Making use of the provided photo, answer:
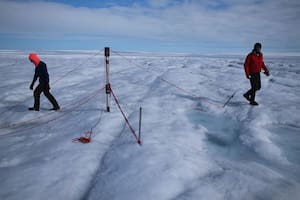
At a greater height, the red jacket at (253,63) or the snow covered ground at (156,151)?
the red jacket at (253,63)

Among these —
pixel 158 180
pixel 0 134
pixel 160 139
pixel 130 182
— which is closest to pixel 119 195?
pixel 130 182

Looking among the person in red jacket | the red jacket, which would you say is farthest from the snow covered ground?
the red jacket

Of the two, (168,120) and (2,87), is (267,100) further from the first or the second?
(2,87)

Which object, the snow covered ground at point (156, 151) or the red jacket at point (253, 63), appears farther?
the red jacket at point (253, 63)

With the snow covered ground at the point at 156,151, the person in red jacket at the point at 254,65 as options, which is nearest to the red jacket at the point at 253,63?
the person in red jacket at the point at 254,65

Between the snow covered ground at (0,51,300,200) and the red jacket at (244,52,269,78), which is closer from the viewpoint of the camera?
the snow covered ground at (0,51,300,200)

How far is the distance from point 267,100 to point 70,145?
5.89 metres

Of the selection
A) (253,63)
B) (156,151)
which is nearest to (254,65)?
(253,63)

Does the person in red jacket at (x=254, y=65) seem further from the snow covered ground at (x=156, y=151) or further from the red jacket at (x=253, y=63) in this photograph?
the snow covered ground at (x=156, y=151)

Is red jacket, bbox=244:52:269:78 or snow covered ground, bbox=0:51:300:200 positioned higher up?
red jacket, bbox=244:52:269:78

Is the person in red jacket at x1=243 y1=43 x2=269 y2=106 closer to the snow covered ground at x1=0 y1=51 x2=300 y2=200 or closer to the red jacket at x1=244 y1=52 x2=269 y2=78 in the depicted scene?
the red jacket at x1=244 y1=52 x2=269 y2=78

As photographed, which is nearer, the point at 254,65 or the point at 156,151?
the point at 156,151

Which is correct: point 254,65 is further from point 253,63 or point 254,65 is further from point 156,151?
point 156,151

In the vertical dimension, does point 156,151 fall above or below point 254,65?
below
